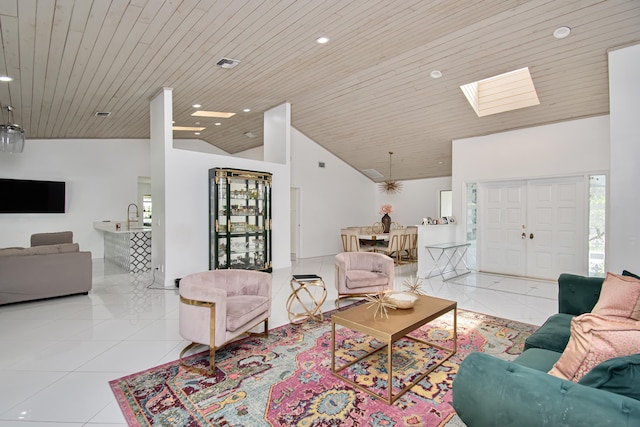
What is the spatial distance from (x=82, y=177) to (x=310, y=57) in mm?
6904

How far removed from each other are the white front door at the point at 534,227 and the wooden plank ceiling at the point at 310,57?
4.14ft

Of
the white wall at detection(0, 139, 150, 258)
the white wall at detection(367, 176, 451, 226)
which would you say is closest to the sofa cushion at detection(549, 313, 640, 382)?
the white wall at detection(367, 176, 451, 226)

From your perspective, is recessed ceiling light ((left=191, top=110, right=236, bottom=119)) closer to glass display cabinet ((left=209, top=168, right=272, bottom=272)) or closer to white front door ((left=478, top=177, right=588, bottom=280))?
glass display cabinet ((left=209, top=168, right=272, bottom=272))

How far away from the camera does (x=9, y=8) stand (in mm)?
2865

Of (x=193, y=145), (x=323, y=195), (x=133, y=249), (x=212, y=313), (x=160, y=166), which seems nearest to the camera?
(x=212, y=313)

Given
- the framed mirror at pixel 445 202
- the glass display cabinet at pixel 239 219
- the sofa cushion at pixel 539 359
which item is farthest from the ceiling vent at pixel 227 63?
the framed mirror at pixel 445 202

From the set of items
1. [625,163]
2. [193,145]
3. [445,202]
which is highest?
[193,145]

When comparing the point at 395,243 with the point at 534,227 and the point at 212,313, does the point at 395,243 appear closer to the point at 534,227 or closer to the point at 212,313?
the point at 534,227

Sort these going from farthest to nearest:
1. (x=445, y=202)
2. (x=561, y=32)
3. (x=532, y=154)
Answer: (x=445, y=202) < (x=532, y=154) < (x=561, y=32)

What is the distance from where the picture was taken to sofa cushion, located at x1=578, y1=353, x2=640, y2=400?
44.0 inches

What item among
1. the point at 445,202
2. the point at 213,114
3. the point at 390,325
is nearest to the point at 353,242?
the point at 445,202

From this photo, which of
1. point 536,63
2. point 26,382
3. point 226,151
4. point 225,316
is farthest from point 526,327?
point 226,151

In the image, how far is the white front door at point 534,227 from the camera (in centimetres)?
566

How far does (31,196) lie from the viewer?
7.39 m
